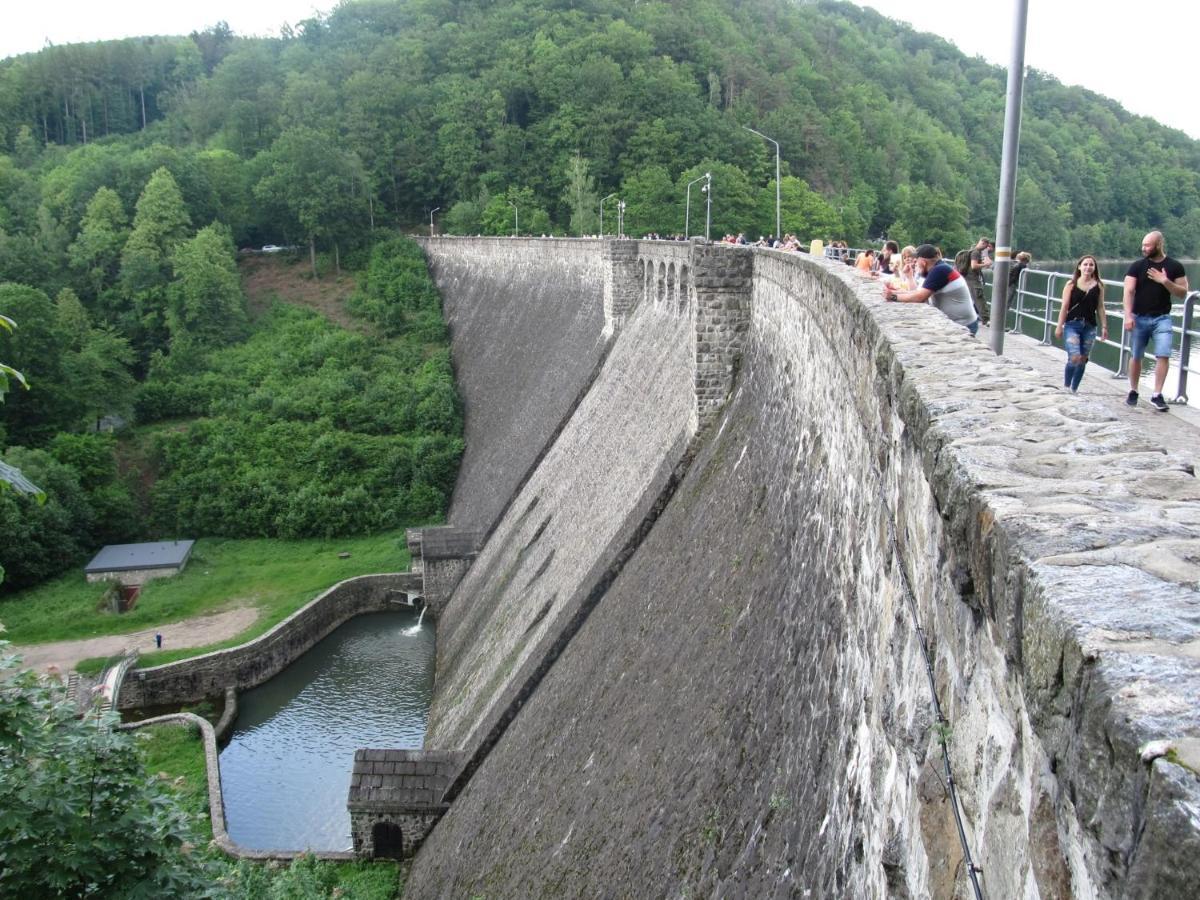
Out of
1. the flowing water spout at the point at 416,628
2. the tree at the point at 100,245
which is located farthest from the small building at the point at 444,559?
the tree at the point at 100,245

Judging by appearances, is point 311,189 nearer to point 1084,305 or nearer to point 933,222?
point 933,222

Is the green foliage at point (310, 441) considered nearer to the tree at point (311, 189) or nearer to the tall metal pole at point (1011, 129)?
the tree at point (311, 189)

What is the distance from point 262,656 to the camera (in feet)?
97.0

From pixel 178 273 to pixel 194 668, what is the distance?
106 feet

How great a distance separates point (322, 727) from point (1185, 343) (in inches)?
908

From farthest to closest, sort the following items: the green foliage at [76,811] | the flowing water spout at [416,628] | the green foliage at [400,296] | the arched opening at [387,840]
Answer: the green foliage at [400,296] < the flowing water spout at [416,628] < the arched opening at [387,840] < the green foliage at [76,811]

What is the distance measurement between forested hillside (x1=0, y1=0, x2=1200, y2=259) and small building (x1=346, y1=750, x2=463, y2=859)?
1666 inches

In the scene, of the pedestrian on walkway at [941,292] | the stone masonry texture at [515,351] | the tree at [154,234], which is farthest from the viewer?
the tree at [154,234]

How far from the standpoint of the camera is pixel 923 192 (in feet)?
221

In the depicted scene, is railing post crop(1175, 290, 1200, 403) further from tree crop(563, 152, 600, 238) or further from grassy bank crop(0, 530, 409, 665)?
tree crop(563, 152, 600, 238)

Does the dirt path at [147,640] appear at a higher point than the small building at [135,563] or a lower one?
lower

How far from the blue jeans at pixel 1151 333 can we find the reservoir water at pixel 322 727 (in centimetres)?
1794

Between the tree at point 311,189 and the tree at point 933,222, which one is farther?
the tree at point 311,189

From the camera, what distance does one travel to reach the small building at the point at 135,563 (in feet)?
115
